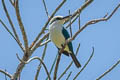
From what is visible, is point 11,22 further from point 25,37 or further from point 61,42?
point 61,42

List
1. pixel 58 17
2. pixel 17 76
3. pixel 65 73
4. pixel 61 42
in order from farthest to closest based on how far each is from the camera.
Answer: pixel 58 17 < pixel 61 42 < pixel 65 73 < pixel 17 76

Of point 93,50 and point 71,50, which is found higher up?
point 93,50

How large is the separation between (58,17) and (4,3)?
252cm

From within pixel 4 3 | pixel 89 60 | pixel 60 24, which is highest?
pixel 4 3

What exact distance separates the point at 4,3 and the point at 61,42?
2.24 m

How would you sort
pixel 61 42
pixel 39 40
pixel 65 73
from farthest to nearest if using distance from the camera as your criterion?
pixel 61 42 < pixel 39 40 < pixel 65 73

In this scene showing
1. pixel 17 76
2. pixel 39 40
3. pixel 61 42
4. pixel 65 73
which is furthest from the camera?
pixel 61 42

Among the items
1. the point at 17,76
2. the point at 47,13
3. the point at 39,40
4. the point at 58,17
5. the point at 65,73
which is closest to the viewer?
the point at 17,76

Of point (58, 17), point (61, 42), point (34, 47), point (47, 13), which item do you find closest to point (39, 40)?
point (34, 47)

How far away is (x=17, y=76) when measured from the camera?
10.2 ft

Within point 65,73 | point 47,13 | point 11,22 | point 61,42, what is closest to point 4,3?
point 11,22

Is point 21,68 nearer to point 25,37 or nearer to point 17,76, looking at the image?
point 17,76

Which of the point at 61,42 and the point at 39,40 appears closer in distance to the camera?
the point at 39,40

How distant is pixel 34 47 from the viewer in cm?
353
